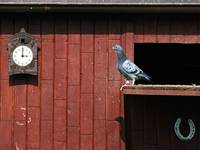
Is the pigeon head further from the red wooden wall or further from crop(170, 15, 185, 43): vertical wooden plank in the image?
crop(170, 15, 185, 43): vertical wooden plank

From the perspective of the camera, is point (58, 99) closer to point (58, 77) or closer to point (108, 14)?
point (58, 77)

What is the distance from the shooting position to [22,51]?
8.92 m

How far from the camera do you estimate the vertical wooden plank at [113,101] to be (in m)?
8.88

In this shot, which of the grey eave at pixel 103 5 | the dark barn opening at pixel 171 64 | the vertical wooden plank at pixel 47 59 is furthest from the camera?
the dark barn opening at pixel 171 64

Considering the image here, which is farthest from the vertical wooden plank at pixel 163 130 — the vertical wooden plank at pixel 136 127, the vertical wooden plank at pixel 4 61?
the vertical wooden plank at pixel 4 61

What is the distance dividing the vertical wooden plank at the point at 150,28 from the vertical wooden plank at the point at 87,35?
0.71 metres

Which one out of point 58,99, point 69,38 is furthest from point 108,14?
point 58,99

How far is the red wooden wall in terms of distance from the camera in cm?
888

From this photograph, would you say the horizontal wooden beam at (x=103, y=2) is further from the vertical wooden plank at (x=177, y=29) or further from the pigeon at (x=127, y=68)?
the pigeon at (x=127, y=68)

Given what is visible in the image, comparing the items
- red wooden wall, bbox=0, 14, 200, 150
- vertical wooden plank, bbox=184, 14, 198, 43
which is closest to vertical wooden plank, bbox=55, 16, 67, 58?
red wooden wall, bbox=0, 14, 200, 150

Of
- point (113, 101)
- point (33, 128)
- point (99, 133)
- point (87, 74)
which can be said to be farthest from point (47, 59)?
point (99, 133)

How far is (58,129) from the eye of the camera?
891cm

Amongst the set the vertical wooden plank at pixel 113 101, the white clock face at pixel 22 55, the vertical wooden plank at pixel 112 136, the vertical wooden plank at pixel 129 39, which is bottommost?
the vertical wooden plank at pixel 112 136

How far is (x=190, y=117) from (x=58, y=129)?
70.1 inches
